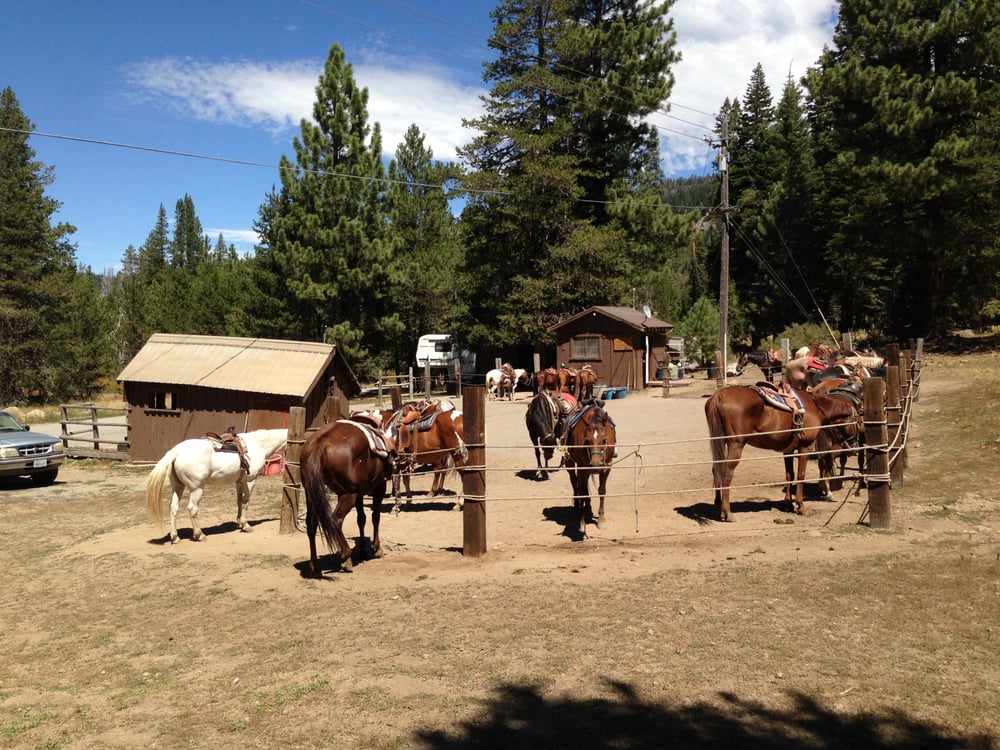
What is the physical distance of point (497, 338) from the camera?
3850 centimetres

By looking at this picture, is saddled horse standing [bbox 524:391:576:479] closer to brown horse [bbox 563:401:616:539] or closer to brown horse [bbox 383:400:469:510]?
brown horse [bbox 383:400:469:510]

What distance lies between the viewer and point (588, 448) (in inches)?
373

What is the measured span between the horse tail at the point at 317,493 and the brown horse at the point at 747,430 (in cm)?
562

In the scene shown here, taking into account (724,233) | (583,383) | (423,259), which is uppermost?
(423,259)

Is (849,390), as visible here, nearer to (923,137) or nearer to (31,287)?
(923,137)

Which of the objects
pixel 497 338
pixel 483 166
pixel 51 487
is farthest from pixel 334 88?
pixel 51 487

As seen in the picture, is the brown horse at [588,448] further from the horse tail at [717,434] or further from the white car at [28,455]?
the white car at [28,455]

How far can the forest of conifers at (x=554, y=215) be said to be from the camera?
29.4 metres

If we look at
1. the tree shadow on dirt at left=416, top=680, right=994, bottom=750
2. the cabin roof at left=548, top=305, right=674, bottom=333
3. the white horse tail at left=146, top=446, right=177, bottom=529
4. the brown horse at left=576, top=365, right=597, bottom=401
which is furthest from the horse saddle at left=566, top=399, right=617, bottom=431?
the cabin roof at left=548, top=305, right=674, bottom=333

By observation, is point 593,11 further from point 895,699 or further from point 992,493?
point 895,699

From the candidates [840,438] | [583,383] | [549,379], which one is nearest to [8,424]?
[549,379]

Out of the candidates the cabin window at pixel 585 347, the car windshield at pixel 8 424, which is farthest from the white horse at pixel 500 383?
the car windshield at pixel 8 424

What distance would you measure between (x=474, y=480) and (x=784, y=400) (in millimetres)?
5130

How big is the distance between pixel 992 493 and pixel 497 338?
29872 millimetres
